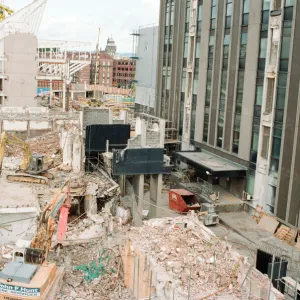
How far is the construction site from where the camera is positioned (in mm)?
15828


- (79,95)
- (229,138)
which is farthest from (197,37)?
(79,95)

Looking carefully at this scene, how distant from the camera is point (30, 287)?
15.2 meters

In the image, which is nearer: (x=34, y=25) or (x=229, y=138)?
(x=229, y=138)

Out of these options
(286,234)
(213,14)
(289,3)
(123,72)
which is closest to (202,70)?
(213,14)

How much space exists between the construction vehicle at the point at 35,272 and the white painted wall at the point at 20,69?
118ft

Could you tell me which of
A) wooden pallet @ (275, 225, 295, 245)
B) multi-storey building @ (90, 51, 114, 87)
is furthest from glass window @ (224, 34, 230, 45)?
multi-storey building @ (90, 51, 114, 87)

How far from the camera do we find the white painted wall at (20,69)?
5297 centimetres

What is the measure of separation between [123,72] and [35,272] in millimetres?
133831

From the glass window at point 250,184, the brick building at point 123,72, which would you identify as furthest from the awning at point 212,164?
the brick building at point 123,72

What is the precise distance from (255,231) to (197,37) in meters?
19.6

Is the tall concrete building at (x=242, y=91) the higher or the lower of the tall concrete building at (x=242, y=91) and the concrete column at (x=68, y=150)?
the higher

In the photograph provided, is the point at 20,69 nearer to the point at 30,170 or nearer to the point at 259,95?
the point at 30,170

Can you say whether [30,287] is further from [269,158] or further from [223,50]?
[223,50]

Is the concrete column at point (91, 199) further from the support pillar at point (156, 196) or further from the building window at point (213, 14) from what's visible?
the building window at point (213, 14)
